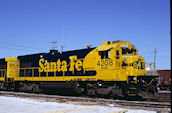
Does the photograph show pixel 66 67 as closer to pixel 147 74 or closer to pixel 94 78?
pixel 94 78

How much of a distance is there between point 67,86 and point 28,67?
5485 millimetres

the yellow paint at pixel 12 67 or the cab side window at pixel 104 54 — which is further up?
the cab side window at pixel 104 54

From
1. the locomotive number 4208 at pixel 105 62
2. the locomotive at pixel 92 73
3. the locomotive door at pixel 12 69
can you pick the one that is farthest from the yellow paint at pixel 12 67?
the locomotive number 4208 at pixel 105 62

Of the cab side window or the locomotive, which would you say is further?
the cab side window

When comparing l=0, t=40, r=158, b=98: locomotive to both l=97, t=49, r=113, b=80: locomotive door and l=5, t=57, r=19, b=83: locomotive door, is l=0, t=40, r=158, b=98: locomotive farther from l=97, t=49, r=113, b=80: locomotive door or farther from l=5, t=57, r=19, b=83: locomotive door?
l=5, t=57, r=19, b=83: locomotive door

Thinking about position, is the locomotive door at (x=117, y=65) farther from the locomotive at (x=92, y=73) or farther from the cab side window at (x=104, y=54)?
the cab side window at (x=104, y=54)

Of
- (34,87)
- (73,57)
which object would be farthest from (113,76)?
(34,87)

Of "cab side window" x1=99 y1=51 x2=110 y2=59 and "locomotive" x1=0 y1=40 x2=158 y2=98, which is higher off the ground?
"cab side window" x1=99 y1=51 x2=110 y2=59

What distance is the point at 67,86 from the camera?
16.1m

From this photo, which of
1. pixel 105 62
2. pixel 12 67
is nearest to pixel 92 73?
pixel 105 62

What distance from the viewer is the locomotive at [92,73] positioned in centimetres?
1288

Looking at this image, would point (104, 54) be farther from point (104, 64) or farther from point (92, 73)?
point (92, 73)

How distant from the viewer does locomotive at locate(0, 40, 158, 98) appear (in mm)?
12883

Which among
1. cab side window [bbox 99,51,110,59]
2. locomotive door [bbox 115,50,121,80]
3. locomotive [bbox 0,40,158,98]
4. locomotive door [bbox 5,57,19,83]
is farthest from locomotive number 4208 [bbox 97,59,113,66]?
locomotive door [bbox 5,57,19,83]
